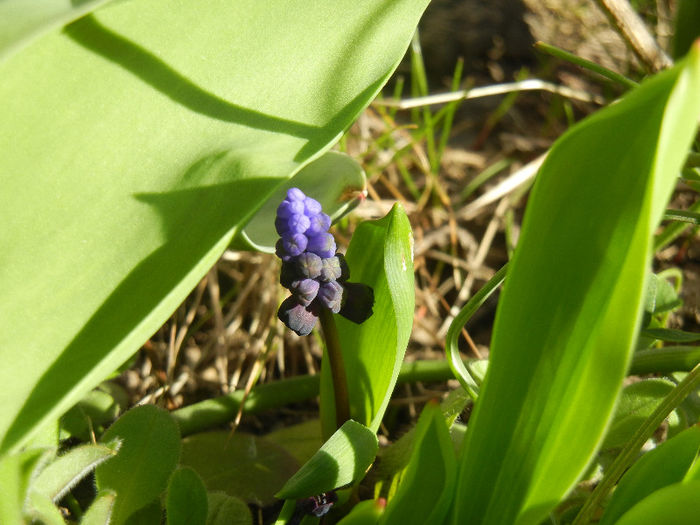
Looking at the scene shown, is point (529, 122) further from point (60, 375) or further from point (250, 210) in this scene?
point (60, 375)

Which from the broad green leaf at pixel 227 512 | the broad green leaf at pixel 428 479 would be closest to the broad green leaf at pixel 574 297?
the broad green leaf at pixel 428 479

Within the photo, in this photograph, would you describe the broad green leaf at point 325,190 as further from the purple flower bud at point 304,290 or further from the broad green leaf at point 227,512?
the broad green leaf at point 227,512

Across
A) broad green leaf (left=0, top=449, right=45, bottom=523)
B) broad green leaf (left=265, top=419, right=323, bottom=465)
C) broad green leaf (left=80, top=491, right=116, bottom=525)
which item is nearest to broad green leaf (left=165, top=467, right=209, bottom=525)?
broad green leaf (left=80, top=491, right=116, bottom=525)

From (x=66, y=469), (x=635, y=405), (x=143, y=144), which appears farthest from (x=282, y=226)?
(x=635, y=405)

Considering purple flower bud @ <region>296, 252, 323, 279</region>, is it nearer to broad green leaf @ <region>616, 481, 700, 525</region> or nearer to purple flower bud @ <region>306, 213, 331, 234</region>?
purple flower bud @ <region>306, 213, 331, 234</region>

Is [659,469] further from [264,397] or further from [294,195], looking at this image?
[264,397]

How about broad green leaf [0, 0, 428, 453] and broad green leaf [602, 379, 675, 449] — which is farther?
broad green leaf [602, 379, 675, 449]
